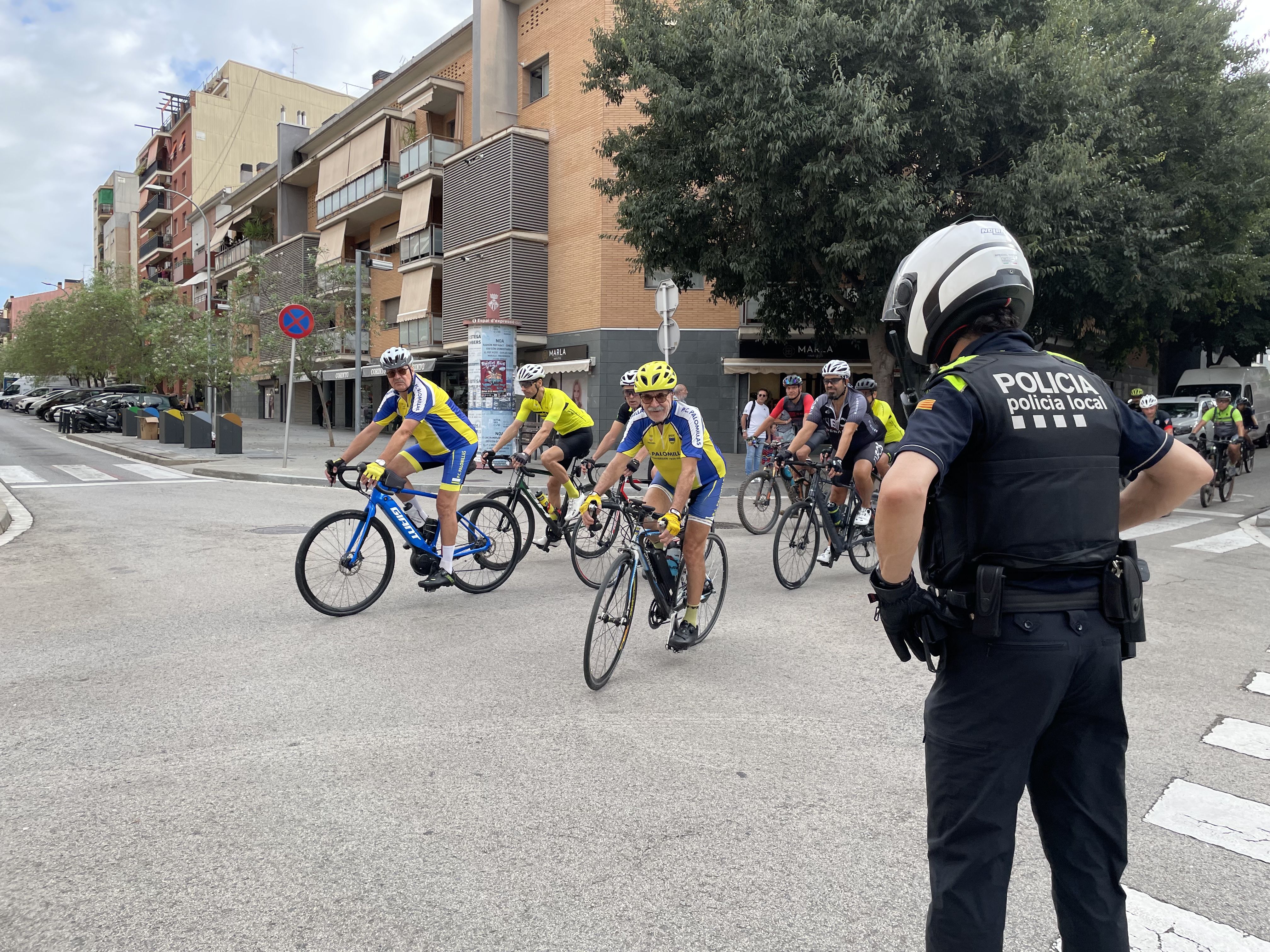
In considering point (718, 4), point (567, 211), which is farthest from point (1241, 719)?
point (567, 211)

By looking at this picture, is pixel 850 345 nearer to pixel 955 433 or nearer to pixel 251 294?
pixel 251 294

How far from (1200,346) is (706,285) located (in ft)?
75.9

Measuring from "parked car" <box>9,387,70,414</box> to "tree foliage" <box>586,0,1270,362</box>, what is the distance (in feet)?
153

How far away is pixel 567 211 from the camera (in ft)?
88.3

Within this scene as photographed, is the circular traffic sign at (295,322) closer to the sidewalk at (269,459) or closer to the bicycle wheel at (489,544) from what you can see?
the sidewalk at (269,459)

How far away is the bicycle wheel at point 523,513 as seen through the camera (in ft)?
26.1

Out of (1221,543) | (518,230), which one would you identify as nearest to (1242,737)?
(1221,543)

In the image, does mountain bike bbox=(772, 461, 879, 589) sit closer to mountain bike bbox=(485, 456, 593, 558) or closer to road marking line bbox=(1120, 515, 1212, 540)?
mountain bike bbox=(485, 456, 593, 558)

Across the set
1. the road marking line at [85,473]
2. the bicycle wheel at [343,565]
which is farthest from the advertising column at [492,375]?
the bicycle wheel at [343,565]

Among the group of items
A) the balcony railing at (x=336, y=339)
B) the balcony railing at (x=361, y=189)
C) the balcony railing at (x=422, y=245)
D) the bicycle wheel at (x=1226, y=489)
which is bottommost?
the bicycle wheel at (x=1226, y=489)

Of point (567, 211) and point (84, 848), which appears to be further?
point (567, 211)

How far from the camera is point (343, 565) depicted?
6.36 metres

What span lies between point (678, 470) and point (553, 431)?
3.94 m

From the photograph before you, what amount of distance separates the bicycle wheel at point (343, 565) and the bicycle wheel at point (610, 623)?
2.11 meters
